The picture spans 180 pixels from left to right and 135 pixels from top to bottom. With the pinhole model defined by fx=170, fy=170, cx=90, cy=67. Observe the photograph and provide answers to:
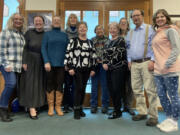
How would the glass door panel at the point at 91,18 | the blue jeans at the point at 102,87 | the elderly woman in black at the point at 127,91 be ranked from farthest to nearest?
the glass door panel at the point at 91,18 < the blue jeans at the point at 102,87 < the elderly woman in black at the point at 127,91

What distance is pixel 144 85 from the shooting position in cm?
201

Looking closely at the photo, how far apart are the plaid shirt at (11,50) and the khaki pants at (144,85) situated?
1.42 meters

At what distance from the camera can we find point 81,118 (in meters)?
2.17

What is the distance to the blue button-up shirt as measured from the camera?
6.45 ft

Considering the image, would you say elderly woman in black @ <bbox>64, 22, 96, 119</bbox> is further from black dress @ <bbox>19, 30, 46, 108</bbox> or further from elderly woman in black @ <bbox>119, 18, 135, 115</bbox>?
elderly woman in black @ <bbox>119, 18, 135, 115</bbox>

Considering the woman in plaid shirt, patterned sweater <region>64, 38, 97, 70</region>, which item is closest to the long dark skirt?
the woman in plaid shirt

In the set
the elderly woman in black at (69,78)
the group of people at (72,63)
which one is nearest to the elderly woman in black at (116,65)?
the group of people at (72,63)

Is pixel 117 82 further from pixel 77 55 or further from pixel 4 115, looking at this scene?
pixel 4 115

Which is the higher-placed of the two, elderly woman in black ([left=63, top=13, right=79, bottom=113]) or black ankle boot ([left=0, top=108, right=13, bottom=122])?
elderly woman in black ([left=63, top=13, right=79, bottom=113])

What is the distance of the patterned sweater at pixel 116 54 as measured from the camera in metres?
2.14

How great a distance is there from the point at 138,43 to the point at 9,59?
5.13 ft

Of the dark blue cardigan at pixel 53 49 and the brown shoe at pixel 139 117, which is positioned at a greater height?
the dark blue cardigan at pixel 53 49

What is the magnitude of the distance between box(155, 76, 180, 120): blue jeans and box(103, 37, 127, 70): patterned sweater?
490 millimetres

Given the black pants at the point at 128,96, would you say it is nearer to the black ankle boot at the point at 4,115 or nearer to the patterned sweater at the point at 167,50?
the patterned sweater at the point at 167,50
